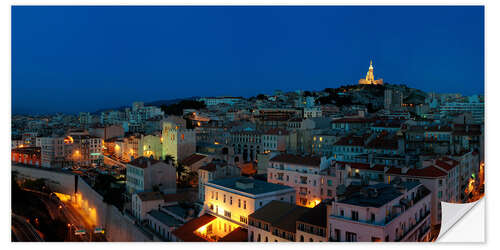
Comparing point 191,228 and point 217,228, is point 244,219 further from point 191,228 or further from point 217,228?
point 191,228

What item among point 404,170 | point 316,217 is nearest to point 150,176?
point 316,217

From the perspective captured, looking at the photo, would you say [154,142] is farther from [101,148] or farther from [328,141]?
[328,141]

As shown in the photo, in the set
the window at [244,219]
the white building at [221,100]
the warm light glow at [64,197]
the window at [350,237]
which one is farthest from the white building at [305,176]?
the white building at [221,100]

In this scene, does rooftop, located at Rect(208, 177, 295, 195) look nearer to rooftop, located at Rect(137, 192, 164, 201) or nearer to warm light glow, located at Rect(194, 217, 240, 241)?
warm light glow, located at Rect(194, 217, 240, 241)

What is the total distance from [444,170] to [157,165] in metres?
10.7

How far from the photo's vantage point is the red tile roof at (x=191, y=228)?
10.0m

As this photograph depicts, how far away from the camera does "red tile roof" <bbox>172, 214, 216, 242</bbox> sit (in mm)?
10033

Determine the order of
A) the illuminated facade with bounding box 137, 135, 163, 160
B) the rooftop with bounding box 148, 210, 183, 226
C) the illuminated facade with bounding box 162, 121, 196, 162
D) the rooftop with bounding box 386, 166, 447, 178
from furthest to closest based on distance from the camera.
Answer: the illuminated facade with bounding box 137, 135, 163, 160 → the illuminated facade with bounding box 162, 121, 196, 162 → the rooftop with bounding box 148, 210, 183, 226 → the rooftop with bounding box 386, 166, 447, 178

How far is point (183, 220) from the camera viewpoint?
12016mm

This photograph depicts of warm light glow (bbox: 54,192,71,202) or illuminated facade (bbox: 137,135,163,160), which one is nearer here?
warm light glow (bbox: 54,192,71,202)

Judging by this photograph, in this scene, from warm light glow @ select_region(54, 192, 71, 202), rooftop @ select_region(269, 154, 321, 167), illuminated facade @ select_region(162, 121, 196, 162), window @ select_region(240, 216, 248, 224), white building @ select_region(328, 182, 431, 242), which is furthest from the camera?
illuminated facade @ select_region(162, 121, 196, 162)

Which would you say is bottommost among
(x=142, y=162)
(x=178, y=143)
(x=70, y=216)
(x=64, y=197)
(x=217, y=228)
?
(x=70, y=216)

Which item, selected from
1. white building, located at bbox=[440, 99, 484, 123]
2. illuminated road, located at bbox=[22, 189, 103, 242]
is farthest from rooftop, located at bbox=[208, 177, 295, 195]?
white building, located at bbox=[440, 99, 484, 123]

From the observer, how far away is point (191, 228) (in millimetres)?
10961
